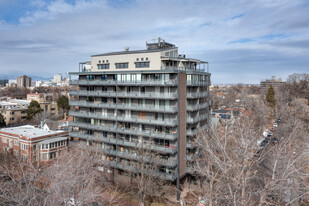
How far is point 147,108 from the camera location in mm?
35938

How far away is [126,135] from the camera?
39250 mm

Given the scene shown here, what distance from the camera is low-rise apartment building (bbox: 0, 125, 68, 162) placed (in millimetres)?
46312

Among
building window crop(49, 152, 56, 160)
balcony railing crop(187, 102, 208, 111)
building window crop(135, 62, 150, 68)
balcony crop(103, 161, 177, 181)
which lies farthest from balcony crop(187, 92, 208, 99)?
building window crop(49, 152, 56, 160)

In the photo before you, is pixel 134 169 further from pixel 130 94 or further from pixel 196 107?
pixel 196 107

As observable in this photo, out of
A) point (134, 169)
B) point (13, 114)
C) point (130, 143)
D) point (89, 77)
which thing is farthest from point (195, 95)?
point (13, 114)

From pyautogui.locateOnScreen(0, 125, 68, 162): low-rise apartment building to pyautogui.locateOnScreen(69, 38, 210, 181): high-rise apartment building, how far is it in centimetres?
819

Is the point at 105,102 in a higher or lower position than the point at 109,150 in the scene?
higher

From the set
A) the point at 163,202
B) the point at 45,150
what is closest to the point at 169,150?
the point at 163,202

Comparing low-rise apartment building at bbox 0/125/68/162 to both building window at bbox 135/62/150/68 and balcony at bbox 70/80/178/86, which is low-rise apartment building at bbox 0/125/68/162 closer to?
balcony at bbox 70/80/178/86

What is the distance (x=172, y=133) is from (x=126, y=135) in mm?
8882

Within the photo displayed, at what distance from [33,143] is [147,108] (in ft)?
87.9

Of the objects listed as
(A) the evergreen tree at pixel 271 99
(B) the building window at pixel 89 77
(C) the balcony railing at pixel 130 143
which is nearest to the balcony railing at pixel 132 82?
(B) the building window at pixel 89 77

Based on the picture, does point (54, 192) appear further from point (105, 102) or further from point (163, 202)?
point (105, 102)

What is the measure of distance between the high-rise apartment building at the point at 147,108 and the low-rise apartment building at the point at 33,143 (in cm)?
819
